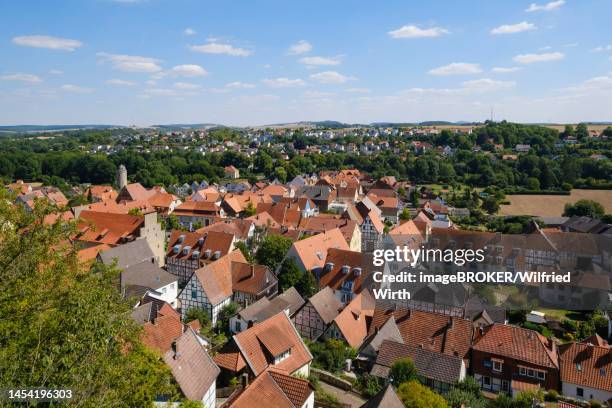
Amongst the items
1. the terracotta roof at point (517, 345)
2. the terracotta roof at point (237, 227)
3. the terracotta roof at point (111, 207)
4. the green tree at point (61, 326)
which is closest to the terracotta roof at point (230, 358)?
the green tree at point (61, 326)

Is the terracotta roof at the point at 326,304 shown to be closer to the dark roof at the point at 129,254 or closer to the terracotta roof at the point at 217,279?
the terracotta roof at the point at 217,279

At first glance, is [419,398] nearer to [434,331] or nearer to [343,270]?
[434,331]

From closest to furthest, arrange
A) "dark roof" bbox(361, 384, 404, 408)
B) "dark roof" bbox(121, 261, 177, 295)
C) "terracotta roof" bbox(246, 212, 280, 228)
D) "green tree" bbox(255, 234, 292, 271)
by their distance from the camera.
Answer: "dark roof" bbox(361, 384, 404, 408) → "dark roof" bbox(121, 261, 177, 295) → "green tree" bbox(255, 234, 292, 271) → "terracotta roof" bbox(246, 212, 280, 228)

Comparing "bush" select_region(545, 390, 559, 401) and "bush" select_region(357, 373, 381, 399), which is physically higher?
"bush" select_region(357, 373, 381, 399)

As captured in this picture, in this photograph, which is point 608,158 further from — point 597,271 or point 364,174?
point 597,271

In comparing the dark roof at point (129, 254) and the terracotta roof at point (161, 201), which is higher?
the dark roof at point (129, 254)

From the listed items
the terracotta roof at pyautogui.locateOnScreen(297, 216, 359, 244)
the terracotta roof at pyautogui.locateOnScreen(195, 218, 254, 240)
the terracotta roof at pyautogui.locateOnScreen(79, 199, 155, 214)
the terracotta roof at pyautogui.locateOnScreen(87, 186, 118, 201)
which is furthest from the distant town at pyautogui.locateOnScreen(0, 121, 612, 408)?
the terracotta roof at pyautogui.locateOnScreen(87, 186, 118, 201)

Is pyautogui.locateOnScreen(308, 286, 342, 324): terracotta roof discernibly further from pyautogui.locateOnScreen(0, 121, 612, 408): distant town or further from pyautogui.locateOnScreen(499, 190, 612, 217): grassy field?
pyautogui.locateOnScreen(499, 190, 612, 217): grassy field
